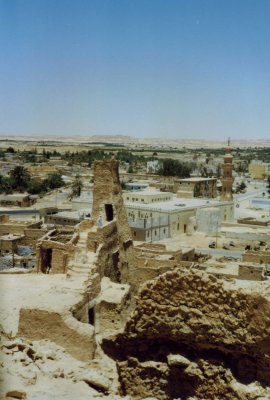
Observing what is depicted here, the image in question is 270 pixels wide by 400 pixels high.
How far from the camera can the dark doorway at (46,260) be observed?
2028 cm

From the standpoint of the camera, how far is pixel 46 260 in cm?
2042

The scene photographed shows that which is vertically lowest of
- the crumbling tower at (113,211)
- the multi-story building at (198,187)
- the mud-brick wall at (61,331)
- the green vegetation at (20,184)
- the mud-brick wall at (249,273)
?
the green vegetation at (20,184)

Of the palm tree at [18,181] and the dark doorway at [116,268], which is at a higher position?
the dark doorway at [116,268]

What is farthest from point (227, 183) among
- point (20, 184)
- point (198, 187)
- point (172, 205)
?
point (20, 184)

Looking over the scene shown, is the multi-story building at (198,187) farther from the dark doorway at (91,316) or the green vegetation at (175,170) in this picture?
the dark doorway at (91,316)

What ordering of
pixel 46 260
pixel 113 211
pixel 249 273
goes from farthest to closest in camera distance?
pixel 249 273, pixel 46 260, pixel 113 211

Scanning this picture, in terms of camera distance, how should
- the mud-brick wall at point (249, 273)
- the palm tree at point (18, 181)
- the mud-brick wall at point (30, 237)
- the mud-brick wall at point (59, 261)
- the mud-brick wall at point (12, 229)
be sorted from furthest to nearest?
the palm tree at point (18, 181), the mud-brick wall at point (12, 229), the mud-brick wall at point (30, 237), the mud-brick wall at point (249, 273), the mud-brick wall at point (59, 261)

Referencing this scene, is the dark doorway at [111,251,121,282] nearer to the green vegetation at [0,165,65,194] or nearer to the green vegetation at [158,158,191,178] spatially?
the green vegetation at [0,165,65,194]

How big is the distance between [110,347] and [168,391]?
1609mm

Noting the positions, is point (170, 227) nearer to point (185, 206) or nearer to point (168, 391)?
point (185, 206)

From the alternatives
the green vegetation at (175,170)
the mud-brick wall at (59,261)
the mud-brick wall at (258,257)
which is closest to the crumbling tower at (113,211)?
the mud-brick wall at (59,261)

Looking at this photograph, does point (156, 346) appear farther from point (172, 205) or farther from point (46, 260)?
point (172, 205)

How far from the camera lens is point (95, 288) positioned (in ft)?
51.7

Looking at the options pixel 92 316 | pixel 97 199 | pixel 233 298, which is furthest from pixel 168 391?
pixel 97 199
